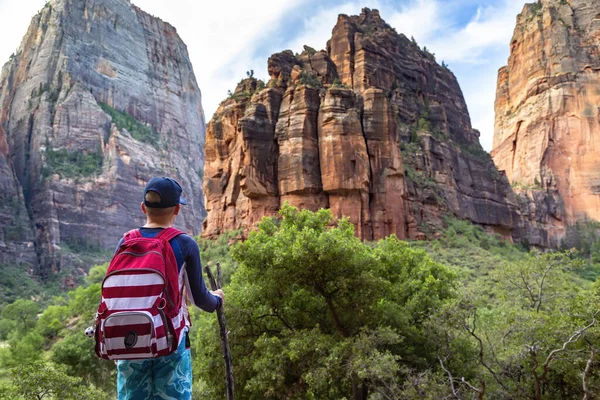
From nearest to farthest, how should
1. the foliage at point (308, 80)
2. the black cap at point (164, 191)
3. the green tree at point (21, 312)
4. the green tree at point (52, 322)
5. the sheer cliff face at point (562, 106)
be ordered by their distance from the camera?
the black cap at point (164, 191) → the green tree at point (52, 322) → the foliage at point (308, 80) → the green tree at point (21, 312) → the sheer cliff face at point (562, 106)

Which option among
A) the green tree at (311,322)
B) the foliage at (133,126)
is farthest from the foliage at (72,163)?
the green tree at (311,322)

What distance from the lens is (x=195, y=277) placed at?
3.09 m

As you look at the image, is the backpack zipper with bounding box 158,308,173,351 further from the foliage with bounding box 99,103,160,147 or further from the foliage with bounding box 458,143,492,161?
the foliage with bounding box 99,103,160,147

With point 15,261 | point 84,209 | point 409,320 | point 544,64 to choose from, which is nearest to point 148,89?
point 84,209

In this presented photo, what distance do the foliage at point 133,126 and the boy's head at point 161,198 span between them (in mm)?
117659

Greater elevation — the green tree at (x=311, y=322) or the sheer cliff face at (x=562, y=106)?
the sheer cliff face at (x=562, y=106)

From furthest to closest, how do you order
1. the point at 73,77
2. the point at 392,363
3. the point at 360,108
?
the point at 73,77, the point at 360,108, the point at 392,363

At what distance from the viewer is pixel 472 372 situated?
12.6 metres

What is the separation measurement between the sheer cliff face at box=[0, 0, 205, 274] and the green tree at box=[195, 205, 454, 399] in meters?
84.0

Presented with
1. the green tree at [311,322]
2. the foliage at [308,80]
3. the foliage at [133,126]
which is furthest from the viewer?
the foliage at [133,126]

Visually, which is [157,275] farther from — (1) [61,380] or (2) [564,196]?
(2) [564,196]

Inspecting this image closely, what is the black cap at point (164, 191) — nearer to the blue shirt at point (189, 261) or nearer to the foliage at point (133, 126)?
the blue shirt at point (189, 261)

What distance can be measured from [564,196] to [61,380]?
85.0 metres

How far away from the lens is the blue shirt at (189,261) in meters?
3.01
